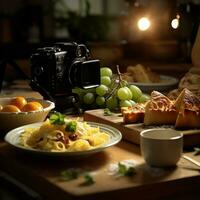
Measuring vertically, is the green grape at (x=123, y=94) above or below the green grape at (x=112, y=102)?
above

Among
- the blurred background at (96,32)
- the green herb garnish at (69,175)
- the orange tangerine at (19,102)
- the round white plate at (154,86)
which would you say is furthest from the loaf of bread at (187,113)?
the blurred background at (96,32)

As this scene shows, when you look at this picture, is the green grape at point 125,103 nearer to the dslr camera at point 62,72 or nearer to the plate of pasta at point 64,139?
the dslr camera at point 62,72

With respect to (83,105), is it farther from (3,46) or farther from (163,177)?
(3,46)

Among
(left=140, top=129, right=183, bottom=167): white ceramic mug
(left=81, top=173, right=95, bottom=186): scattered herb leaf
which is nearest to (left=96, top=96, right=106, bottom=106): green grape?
(left=140, top=129, right=183, bottom=167): white ceramic mug

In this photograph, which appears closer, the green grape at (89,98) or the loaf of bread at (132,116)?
the loaf of bread at (132,116)

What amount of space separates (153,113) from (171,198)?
37 cm

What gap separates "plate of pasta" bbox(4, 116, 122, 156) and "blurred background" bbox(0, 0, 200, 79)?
285 centimetres

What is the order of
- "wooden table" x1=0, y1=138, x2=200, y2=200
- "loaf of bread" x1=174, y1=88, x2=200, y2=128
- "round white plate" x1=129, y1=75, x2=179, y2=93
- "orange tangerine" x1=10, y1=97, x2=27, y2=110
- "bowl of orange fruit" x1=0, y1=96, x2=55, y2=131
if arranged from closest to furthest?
1. "wooden table" x1=0, y1=138, x2=200, y2=200
2. "loaf of bread" x1=174, y1=88, x2=200, y2=128
3. "bowl of orange fruit" x1=0, y1=96, x2=55, y2=131
4. "orange tangerine" x1=10, y1=97, x2=27, y2=110
5. "round white plate" x1=129, y1=75, x2=179, y2=93

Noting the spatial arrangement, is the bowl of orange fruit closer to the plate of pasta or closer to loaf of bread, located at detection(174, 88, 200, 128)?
the plate of pasta

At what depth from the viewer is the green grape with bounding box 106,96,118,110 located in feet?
6.70

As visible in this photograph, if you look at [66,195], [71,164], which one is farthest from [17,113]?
[66,195]

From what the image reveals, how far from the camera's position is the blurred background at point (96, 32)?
15.5 feet

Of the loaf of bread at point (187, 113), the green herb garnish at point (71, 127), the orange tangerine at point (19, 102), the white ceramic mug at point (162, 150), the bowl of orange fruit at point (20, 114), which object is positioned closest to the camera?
the white ceramic mug at point (162, 150)

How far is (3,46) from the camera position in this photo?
493cm
